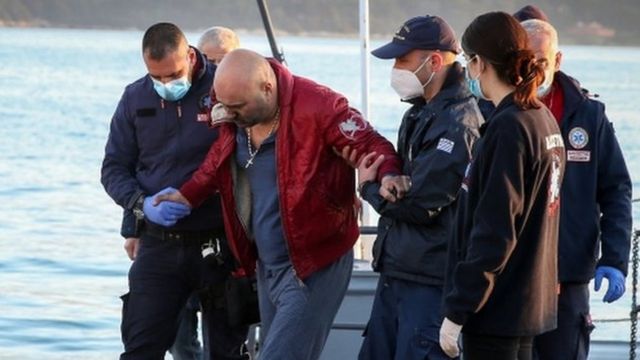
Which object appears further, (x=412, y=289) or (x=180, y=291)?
(x=180, y=291)

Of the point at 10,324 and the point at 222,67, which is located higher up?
the point at 222,67

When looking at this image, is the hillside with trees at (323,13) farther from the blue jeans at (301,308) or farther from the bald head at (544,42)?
the bald head at (544,42)

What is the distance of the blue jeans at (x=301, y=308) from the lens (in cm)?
502

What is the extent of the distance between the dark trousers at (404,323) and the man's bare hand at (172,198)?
991 mm

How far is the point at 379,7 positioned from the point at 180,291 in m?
43.0

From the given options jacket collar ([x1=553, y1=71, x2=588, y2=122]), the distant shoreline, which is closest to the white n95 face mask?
jacket collar ([x1=553, y1=71, x2=588, y2=122])

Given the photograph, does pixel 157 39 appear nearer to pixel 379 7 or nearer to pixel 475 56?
pixel 475 56

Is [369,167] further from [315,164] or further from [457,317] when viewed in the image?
[457,317]

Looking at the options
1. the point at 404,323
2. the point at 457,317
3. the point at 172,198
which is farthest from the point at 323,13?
the point at 457,317

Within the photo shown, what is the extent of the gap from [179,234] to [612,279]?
1867mm

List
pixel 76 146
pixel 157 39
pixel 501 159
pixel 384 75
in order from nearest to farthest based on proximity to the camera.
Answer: pixel 501 159
pixel 157 39
pixel 76 146
pixel 384 75

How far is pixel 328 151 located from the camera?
511cm

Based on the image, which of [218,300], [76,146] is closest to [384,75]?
[76,146]

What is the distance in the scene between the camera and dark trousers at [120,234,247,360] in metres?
5.95
